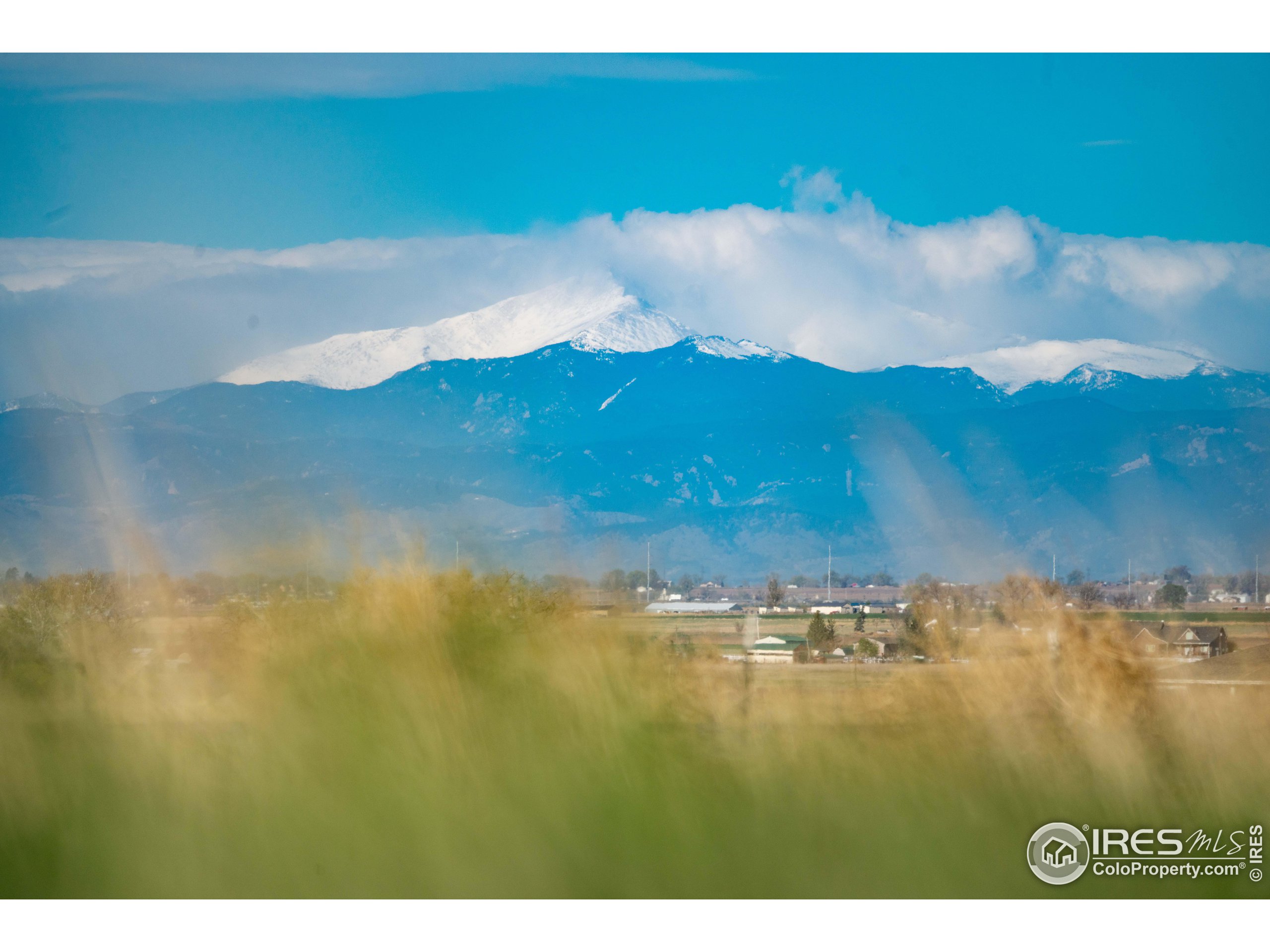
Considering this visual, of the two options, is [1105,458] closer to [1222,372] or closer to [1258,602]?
[1222,372]

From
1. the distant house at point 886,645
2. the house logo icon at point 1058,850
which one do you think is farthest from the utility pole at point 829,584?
the house logo icon at point 1058,850

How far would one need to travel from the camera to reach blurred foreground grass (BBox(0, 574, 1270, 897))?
2.74 metres

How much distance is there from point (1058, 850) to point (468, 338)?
489 centimetres

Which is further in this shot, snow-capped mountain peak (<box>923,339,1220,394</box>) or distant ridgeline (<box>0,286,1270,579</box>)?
snow-capped mountain peak (<box>923,339,1220,394</box>)

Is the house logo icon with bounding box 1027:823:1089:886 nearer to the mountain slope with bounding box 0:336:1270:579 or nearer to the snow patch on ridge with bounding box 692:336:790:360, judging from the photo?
the mountain slope with bounding box 0:336:1270:579

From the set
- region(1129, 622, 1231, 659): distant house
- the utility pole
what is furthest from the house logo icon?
the utility pole

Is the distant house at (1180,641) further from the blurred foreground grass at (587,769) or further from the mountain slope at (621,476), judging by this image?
the mountain slope at (621,476)

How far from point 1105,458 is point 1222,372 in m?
1.45

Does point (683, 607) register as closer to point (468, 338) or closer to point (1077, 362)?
point (468, 338)

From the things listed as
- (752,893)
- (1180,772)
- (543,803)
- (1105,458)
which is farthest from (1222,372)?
(543,803)

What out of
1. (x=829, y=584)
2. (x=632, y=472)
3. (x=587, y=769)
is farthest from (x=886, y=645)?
(x=632, y=472)

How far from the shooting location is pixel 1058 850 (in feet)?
9.00

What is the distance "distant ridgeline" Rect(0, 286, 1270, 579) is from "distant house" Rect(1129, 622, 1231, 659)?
0.38 meters

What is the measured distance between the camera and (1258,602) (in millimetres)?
2752
